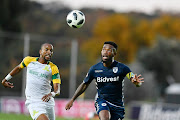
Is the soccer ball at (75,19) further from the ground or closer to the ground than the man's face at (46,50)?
further from the ground

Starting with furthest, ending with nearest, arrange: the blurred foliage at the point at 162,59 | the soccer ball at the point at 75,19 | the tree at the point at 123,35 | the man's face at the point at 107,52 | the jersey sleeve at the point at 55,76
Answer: the tree at the point at 123,35, the blurred foliage at the point at 162,59, the soccer ball at the point at 75,19, the jersey sleeve at the point at 55,76, the man's face at the point at 107,52

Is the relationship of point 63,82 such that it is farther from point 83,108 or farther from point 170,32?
point 170,32

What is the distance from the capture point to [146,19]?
8081cm

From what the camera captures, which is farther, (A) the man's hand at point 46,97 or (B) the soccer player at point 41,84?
(B) the soccer player at point 41,84

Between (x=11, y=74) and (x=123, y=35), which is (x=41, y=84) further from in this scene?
(x=123, y=35)

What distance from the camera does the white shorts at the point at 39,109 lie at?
9.98 metres

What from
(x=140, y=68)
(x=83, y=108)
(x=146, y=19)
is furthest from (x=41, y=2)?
(x=83, y=108)

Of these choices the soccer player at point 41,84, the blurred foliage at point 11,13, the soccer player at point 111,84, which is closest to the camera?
the soccer player at point 111,84

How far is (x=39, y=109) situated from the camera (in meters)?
10.0

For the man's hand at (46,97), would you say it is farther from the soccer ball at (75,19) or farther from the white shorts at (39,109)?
the soccer ball at (75,19)

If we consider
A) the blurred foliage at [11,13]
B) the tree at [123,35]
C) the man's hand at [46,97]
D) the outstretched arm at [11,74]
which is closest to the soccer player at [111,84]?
the man's hand at [46,97]

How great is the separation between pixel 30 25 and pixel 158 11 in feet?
77.0

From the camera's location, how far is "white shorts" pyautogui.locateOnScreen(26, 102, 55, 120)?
998cm

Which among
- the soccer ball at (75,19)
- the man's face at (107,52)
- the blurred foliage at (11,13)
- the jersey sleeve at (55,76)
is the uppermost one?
the blurred foliage at (11,13)
